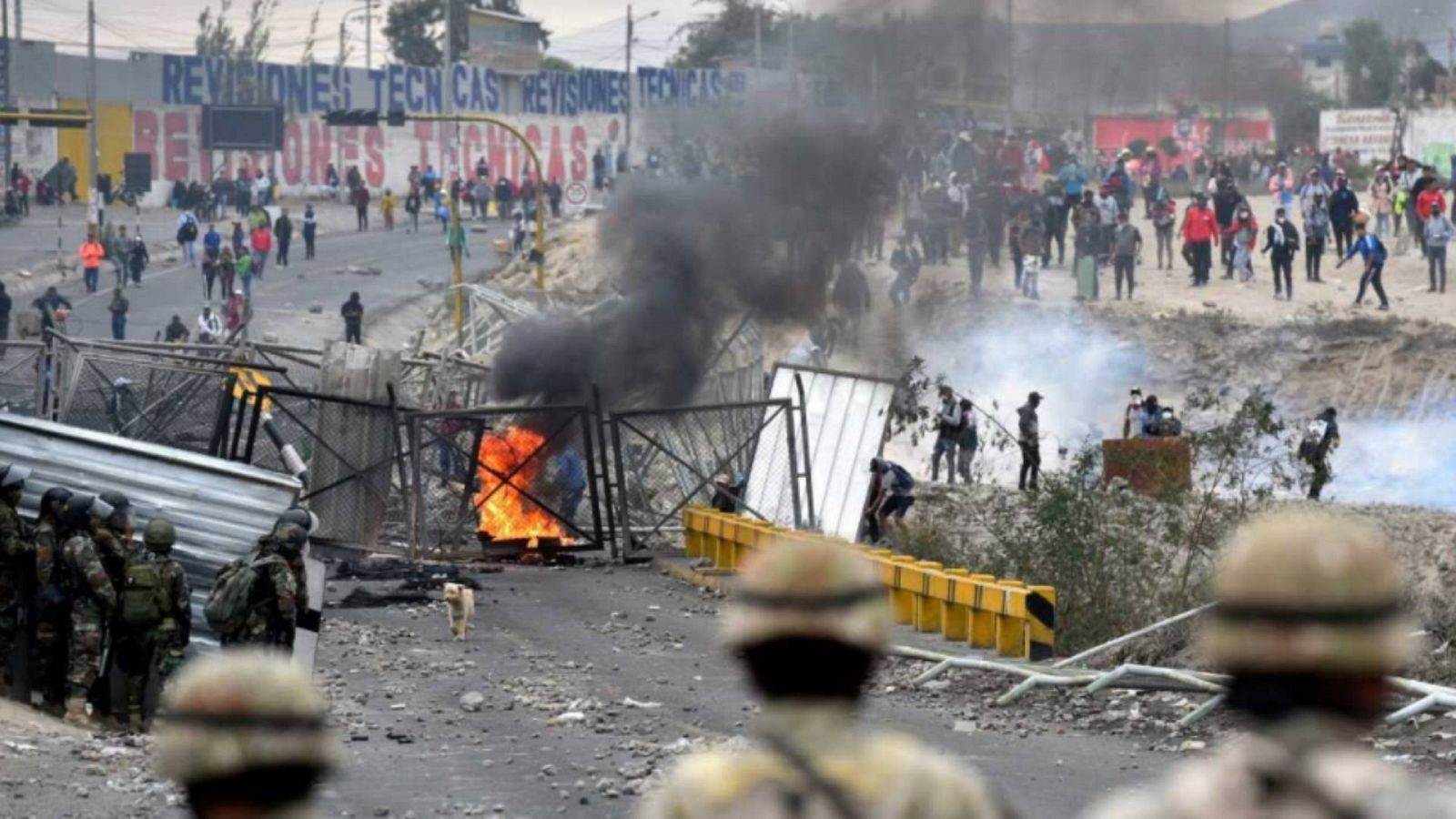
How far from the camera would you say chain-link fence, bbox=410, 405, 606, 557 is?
21.6 m

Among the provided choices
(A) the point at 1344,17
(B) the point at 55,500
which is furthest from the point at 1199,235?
(A) the point at 1344,17

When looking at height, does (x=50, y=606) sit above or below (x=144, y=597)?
below

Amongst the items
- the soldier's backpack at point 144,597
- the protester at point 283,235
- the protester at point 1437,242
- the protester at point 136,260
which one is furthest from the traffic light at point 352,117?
the soldier's backpack at point 144,597

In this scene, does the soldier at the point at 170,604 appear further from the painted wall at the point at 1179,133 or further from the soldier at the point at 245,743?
the painted wall at the point at 1179,133

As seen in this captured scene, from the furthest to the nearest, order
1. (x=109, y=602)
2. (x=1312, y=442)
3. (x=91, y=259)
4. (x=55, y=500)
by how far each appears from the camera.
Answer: (x=91, y=259), (x=1312, y=442), (x=55, y=500), (x=109, y=602)

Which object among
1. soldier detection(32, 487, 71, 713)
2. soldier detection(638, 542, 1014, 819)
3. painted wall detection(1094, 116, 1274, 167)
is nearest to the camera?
soldier detection(638, 542, 1014, 819)

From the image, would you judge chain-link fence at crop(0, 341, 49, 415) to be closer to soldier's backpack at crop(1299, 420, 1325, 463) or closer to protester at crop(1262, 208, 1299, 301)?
soldier's backpack at crop(1299, 420, 1325, 463)

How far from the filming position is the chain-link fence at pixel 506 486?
2156cm

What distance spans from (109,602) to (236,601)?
0.85 meters

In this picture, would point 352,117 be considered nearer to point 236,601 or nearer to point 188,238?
point 188,238

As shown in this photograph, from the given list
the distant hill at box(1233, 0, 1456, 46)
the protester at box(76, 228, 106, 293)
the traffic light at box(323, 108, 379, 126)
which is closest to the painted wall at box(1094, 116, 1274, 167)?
the distant hill at box(1233, 0, 1456, 46)

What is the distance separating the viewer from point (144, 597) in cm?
1248

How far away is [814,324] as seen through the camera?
3055cm

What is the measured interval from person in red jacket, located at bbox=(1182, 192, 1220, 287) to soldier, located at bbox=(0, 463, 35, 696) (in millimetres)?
25326
